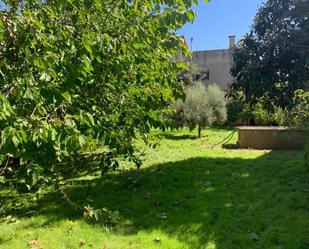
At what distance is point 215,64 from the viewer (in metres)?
36.9

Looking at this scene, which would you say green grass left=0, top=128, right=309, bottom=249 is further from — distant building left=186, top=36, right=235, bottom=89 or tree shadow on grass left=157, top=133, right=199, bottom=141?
distant building left=186, top=36, right=235, bottom=89

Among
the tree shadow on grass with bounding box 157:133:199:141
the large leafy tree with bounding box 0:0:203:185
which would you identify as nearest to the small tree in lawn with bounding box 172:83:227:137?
the tree shadow on grass with bounding box 157:133:199:141

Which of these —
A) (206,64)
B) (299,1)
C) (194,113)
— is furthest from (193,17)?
(206,64)

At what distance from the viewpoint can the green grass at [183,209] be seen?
19.6 ft

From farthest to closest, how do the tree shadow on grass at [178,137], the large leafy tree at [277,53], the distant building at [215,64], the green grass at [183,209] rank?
the distant building at [215,64] → the tree shadow on grass at [178,137] → the large leafy tree at [277,53] → the green grass at [183,209]

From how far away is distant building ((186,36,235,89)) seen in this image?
119 feet

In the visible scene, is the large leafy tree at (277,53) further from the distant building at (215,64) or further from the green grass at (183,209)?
the distant building at (215,64)

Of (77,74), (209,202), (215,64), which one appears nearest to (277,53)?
(209,202)

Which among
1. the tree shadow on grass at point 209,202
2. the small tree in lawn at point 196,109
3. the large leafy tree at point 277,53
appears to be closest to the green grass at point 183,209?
the tree shadow on grass at point 209,202

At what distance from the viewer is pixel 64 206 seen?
7324 millimetres

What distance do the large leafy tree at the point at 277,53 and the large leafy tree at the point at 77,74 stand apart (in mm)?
3736

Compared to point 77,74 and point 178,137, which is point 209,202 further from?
point 178,137

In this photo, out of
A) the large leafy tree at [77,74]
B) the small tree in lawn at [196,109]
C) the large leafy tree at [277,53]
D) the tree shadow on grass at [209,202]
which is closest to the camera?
the large leafy tree at [77,74]

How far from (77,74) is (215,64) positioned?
3359 centimetres
